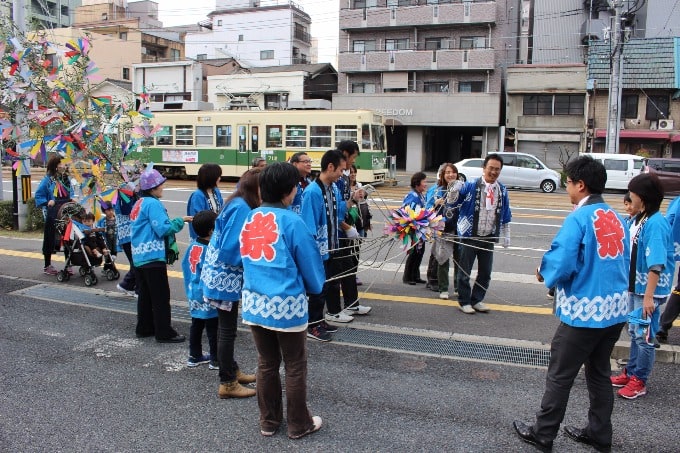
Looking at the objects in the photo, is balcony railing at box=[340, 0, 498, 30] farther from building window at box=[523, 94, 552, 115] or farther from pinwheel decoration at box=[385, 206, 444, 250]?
pinwheel decoration at box=[385, 206, 444, 250]

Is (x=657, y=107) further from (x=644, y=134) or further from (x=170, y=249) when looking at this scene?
(x=170, y=249)

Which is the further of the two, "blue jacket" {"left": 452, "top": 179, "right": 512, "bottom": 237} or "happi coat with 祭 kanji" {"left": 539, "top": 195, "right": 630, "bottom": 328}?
"blue jacket" {"left": 452, "top": 179, "right": 512, "bottom": 237}

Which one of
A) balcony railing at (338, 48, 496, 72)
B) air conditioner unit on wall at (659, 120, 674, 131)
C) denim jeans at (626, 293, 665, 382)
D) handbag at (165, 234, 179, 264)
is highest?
balcony railing at (338, 48, 496, 72)

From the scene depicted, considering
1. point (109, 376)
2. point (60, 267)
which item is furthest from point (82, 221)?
point (109, 376)

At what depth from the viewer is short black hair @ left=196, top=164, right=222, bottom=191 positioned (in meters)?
5.27

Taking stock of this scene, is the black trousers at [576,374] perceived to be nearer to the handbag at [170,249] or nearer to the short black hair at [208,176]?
the short black hair at [208,176]

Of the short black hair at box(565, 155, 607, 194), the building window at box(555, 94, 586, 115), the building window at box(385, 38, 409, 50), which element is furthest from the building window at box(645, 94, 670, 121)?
the short black hair at box(565, 155, 607, 194)

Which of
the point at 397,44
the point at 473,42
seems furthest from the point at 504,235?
the point at 397,44

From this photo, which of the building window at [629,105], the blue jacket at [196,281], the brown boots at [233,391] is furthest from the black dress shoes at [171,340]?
the building window at [629,105]

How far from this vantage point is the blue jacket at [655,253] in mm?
4098

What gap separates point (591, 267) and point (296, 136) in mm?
19827

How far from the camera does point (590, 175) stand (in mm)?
3420

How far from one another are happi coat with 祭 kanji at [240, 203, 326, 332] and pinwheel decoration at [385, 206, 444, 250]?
73.7 inches

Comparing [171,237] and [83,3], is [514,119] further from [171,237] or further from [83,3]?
[83,3]
